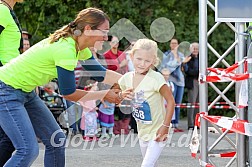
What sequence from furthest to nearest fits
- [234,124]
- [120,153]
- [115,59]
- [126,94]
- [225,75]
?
1. [115,59]
2. [120,153]
3. [225,75]
4. [234,124]
5. [126,94]

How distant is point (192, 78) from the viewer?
1304 cm

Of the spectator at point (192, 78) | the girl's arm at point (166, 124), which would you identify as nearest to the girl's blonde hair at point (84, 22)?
the girl's arm at point (166, 124)

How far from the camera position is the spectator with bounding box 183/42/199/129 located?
12.8 meters

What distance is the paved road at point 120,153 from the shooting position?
8.20 meters

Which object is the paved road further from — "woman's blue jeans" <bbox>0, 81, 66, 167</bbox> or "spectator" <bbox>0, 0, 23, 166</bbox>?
"woman's blue jeans" <bbox>0, 81, 66, 167</bbox>

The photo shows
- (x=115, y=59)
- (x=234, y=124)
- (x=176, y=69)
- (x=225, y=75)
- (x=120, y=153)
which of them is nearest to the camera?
(x=234, y=124)

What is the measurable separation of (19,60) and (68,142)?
5543 mm

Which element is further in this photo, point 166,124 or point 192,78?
point 192,78

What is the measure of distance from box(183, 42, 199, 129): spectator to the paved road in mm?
1442

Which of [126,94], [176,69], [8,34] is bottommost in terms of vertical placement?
[176,69]

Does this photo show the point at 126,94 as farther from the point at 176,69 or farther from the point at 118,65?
the point at 176,69

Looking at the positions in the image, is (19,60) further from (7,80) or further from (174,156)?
(174,156)

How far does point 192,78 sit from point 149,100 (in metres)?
7.31

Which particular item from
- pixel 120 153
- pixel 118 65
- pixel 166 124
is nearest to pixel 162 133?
pixel 166 124
